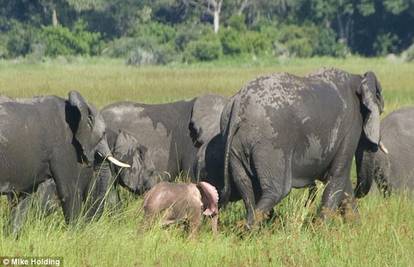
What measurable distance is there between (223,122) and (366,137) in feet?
3.77

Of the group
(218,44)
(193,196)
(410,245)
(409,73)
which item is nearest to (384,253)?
(410,245)

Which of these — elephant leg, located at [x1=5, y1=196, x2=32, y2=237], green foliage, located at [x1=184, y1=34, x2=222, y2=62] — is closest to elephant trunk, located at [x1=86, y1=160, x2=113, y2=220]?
elephant leg, located at [x1=5, y1=196, x2=32, y2=237]

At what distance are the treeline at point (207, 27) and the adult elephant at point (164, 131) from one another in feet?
140

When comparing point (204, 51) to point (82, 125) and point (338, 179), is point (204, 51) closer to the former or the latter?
point (338, 179)

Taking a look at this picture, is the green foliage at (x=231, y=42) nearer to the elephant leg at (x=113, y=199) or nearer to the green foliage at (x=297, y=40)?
the green foliage at (x=297, y=40)

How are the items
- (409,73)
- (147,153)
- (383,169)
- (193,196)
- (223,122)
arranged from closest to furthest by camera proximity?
(193,196)
(223,122)
(383,169)
(147,153)
(409,73)

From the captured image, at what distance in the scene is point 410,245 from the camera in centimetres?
748

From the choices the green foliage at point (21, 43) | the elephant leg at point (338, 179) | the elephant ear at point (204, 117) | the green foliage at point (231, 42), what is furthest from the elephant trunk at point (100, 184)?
the green foliage at point (21, 43)

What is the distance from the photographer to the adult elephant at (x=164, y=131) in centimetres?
1066

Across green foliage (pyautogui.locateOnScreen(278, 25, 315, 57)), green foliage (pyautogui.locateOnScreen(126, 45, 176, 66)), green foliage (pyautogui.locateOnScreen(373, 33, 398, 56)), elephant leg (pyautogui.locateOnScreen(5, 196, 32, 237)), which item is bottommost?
green foliage (pyautogui.locateOnScreen(373, 33, 398, 56))

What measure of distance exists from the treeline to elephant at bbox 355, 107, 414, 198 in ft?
142

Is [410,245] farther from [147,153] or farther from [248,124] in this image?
[147,153]

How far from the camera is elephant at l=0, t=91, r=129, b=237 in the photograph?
27.0 ft

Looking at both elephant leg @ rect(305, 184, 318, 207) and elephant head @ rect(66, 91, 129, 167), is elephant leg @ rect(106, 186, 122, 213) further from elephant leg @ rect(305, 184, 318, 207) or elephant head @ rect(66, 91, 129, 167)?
elephant leg @ rect(305, 184, 318, 207)
